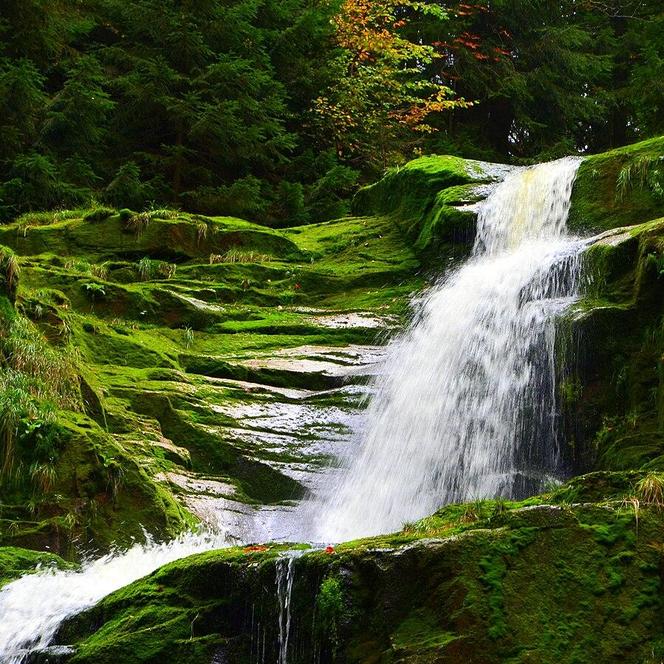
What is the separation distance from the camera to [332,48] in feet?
62.6

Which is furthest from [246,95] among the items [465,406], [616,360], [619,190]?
[616,360]

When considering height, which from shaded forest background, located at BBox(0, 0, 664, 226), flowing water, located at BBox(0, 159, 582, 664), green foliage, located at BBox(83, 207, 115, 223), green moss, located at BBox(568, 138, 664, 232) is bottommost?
flowing water, located at BBox(0, 159, 582, 664)

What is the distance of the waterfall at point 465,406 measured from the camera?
23.9 feet

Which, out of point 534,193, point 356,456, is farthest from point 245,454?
point 534,193

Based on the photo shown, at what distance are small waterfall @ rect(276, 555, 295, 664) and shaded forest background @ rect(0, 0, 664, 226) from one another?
11.4 meters

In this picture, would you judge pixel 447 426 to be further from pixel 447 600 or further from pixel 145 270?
pixel 145 270

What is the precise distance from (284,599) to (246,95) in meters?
13.0

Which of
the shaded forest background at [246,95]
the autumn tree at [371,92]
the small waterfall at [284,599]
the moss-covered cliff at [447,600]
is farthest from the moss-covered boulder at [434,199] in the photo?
the small waterfall at [284,599]

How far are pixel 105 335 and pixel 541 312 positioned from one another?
4.84m

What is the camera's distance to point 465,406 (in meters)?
8.02

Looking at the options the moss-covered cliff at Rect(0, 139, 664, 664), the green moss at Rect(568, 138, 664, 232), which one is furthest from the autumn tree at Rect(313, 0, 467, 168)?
the green moss at Rect(568, 138, 664, 232)

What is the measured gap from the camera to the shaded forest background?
14.6 m

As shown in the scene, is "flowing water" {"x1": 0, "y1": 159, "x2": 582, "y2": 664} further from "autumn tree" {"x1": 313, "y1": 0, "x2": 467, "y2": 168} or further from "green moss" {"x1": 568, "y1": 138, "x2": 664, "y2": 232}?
"autumn tree" {"x1": 313, "y1": 0, "x2": 467, "y2": 168}

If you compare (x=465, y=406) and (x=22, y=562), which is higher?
(x=22, y=562)
